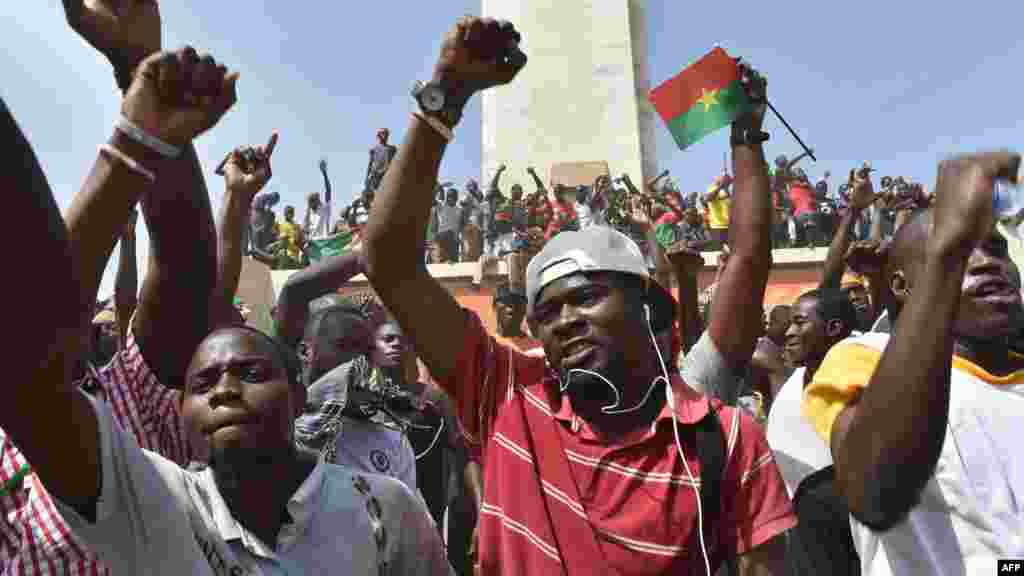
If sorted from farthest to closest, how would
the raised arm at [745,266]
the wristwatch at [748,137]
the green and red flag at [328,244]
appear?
1. the green and red flag at [328,244]
2. the wristwatch at [748,137]
3. the raised arm at [745,266]

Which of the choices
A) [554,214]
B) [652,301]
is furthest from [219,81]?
[554,214]

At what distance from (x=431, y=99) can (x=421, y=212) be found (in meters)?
0.26

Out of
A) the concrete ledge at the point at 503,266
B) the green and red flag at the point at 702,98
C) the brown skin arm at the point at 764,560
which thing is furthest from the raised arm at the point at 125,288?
the concrete ledge at the point at 503,266

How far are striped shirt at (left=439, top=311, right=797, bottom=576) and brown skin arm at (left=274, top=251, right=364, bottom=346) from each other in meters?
1.75

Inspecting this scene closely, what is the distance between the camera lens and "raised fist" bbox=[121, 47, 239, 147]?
5.08 feet

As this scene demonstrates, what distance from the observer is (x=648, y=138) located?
837 inches

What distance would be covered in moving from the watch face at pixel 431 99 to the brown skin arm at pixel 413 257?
0.13 ft

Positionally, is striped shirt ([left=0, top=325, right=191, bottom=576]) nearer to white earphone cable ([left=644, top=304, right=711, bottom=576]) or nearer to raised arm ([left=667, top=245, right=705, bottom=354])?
white earphone cable ([left=644, top=304, right=711, bottom=576])

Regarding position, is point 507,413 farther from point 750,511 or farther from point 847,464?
point 847,464

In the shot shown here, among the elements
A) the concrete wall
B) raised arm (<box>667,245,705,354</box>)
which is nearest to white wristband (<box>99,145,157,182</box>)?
raised arm (<box>667,245,705,354</box>)

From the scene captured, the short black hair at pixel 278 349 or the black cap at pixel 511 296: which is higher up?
the short black hair at pixel 278 349

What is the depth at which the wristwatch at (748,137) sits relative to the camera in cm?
279

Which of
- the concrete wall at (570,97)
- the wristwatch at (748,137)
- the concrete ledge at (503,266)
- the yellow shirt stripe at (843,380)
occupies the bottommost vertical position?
the concrete ledge at (503,266)

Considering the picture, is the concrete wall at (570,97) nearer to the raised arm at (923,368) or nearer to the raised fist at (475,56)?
the raised fist at (475,56)
